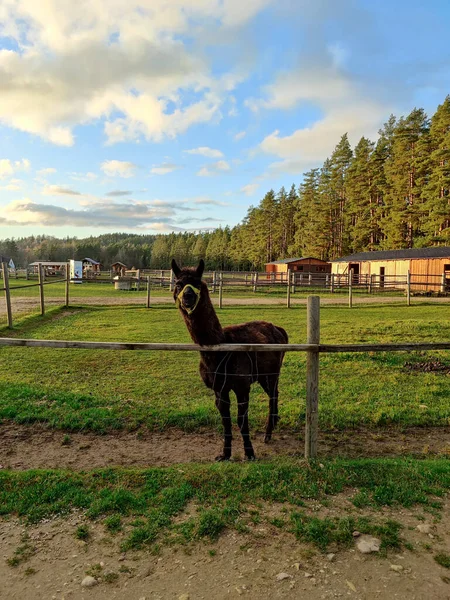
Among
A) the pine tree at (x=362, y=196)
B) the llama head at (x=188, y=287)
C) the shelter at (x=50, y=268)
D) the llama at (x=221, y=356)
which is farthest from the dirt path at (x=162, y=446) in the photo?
the pine tree at (x=362, y=196)

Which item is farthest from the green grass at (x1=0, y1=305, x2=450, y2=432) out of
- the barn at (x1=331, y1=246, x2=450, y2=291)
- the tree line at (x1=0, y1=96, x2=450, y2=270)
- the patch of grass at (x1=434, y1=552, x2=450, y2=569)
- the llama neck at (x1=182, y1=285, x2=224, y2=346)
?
the tree line at (x1=0, y1=96, x2=450, y2=270)

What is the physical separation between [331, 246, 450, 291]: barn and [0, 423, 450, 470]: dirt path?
22.9 metres

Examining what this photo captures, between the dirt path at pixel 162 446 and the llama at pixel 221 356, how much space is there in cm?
36

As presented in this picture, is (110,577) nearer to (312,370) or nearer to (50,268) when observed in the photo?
(312,370)

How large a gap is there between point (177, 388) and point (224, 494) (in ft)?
12.0

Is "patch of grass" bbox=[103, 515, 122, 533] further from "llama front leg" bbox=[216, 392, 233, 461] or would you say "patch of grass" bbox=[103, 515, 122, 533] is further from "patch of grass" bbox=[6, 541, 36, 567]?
"llama front leg" bbox=[216, 392, 233, 461]

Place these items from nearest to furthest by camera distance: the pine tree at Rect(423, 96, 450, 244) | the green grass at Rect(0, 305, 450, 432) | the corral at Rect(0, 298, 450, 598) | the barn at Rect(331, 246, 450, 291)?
the corral at Rect(0, 298, 450, 598)
the green grass at Rect(0, 305, 450, 432)
the barn at Rect(331, 246, 450, 291)
the pine tree at Rect(423, 96, 450, 244)

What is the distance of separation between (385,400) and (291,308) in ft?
44.7

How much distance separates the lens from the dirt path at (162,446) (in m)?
4.38

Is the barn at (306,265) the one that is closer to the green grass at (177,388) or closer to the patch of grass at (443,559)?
the green grass at (177,388)

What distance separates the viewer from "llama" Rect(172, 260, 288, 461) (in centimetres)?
384

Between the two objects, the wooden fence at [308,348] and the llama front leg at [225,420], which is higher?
the wooden fence at [308,348]

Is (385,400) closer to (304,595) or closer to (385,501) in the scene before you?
(385,501)

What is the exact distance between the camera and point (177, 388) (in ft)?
22.8
